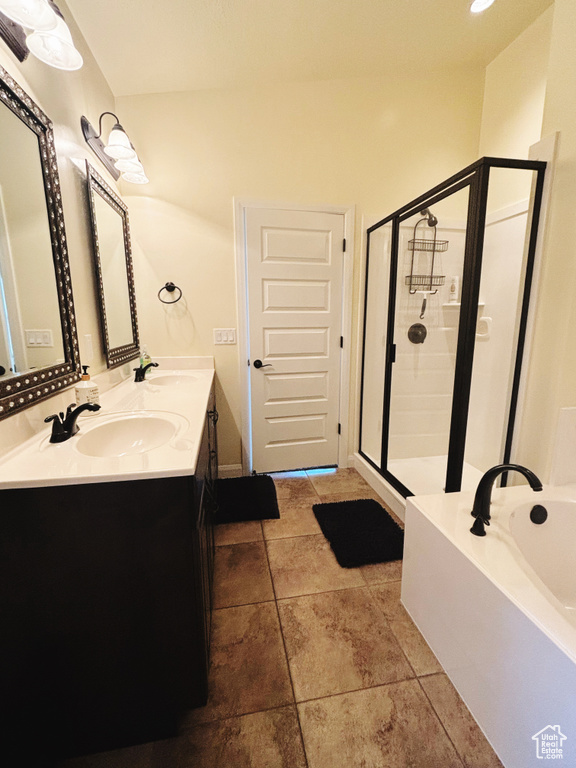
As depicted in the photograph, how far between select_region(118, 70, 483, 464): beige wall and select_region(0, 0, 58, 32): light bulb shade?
4.61 ft

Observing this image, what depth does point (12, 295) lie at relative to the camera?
1.04 m

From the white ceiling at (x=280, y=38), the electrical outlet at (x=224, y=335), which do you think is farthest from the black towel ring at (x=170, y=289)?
the white ceiling at (x=280, y=38)

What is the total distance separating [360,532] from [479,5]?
9.98 feet

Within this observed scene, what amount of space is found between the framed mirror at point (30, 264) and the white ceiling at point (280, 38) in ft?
3.24

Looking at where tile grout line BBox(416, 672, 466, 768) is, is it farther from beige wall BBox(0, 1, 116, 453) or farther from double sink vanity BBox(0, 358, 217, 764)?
beige wall BBox(0, 1, 116, 453)

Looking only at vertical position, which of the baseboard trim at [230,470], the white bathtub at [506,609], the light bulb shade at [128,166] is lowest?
the baseboard trim at [230,470]

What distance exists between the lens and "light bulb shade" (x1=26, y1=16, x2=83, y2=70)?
1023 mm

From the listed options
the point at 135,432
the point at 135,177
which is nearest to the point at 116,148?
the point at 135,177

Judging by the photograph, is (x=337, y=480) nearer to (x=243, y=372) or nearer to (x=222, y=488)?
(x=222, y=488)

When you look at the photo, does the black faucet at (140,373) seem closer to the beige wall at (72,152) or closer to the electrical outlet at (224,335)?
the beige wall at (72,152)

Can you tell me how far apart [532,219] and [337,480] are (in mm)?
2096

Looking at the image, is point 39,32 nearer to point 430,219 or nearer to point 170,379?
point 170,379

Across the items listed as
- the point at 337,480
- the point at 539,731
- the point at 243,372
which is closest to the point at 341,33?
the point at 243,372

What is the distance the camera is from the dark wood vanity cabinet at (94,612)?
85 centimetres
